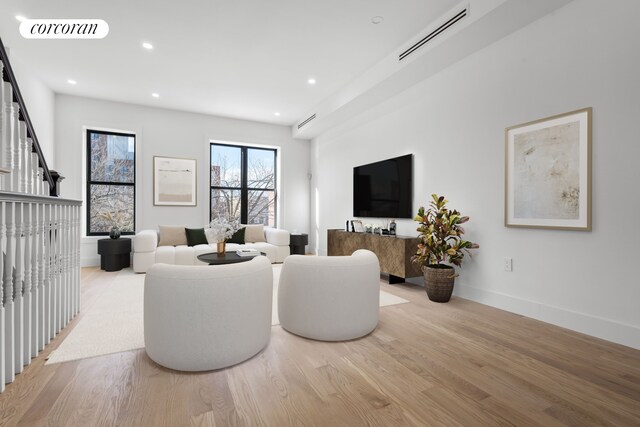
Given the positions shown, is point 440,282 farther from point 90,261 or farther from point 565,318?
point 90,261

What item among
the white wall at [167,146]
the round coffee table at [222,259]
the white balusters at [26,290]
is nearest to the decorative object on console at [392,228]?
the round coffee table at [222,259]

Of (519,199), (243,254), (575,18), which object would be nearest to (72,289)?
(243,254)

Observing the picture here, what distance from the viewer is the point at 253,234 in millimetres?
5824

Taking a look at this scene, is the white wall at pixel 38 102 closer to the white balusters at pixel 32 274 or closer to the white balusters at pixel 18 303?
the white balusters at pixel 32 274

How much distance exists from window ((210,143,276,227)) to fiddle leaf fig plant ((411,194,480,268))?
409 cm

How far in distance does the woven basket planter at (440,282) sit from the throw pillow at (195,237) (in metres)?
3.76

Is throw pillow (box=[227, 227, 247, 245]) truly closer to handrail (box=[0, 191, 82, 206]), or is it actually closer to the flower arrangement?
the flower arrangement

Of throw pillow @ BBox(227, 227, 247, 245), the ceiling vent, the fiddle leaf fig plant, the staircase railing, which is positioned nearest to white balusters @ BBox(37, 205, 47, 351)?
the staircase railing

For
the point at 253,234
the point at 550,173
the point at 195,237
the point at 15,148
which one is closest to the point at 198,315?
the point at 15,148

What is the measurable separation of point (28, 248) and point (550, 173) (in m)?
3.89

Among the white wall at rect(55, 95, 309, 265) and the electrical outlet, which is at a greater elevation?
the white wall at rect(55, 95, 309, 265)

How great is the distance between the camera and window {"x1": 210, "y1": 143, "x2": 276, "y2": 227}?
6.41 metres

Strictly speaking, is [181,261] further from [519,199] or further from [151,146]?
[519,199]

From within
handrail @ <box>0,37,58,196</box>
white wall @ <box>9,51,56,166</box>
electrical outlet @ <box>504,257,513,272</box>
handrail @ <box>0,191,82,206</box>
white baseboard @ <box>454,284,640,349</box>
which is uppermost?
white wall @ <box>9,51,56,166</box>
